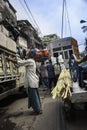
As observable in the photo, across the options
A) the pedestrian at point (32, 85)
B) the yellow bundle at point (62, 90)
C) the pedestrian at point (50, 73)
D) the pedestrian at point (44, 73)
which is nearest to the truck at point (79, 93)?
the yellow bundle at point (62, 90)

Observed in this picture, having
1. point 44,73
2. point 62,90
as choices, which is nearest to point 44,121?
point 62,90

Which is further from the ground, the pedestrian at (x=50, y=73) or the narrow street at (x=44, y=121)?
the pedestrian at (x=50, y=73)

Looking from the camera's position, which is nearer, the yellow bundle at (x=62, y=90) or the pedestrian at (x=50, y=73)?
the yellow bundle at (x=62, y=90)

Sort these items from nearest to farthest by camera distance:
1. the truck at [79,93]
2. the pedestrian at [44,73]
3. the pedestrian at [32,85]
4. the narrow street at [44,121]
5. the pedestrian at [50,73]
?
the truck at [79,93]
the narrow street at [44,121]
the pedestrian at [32,85]
the pedestrian at [50,73]
the pedestrian at [44,73]

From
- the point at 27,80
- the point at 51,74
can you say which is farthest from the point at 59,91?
the point at 51,74

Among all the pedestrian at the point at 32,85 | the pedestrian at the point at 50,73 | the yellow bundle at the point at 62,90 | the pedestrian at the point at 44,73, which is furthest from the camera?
the pedestrian at the point at 44,73

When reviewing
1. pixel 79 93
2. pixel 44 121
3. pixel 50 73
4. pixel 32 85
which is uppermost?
pixel 50 73

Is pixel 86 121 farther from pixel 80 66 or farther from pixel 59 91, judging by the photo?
pixel 80 66

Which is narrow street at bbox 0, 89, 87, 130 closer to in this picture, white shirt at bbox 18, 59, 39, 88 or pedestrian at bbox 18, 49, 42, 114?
pedestrian at bbox 18, 49, 42, 114

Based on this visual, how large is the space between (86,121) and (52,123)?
34.3 inches

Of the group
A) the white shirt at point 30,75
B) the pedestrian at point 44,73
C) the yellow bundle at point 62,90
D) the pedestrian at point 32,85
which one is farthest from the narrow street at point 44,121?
the pedestrian at point 44,73

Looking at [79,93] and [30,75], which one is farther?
[30,75]

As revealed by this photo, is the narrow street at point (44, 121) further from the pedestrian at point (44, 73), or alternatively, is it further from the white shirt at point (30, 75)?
the pedestrian at point (44, 73)

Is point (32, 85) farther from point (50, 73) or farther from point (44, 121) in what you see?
point (50, 73)
